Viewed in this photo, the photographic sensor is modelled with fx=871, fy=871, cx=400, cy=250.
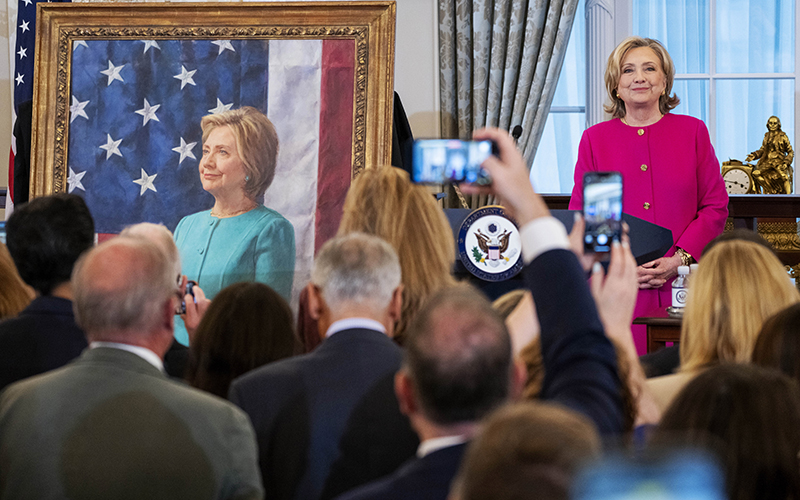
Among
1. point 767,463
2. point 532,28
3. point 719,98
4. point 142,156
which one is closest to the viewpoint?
point 767,463

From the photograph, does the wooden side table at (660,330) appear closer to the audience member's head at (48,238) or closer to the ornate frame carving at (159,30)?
the ornate frame carving at (159,30)

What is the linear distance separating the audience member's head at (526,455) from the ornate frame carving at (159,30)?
3.13 meters

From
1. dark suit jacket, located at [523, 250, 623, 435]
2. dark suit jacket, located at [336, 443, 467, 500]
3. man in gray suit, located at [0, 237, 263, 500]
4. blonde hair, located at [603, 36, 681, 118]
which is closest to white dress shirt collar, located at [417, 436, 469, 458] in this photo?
dark suit jacket, located at [336, 443, 467, 500]

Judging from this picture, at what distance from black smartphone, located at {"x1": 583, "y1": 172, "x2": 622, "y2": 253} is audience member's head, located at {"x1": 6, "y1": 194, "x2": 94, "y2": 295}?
131cm

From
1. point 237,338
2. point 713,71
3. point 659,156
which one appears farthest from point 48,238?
point 713,71

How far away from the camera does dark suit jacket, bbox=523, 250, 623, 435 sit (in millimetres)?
1205

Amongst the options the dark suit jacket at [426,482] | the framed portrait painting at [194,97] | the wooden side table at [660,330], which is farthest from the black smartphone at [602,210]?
the framed portrait painting at [194,97]

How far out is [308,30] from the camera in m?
3.84

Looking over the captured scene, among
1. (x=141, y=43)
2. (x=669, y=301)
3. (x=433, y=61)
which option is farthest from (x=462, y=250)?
(x=433, y=61)

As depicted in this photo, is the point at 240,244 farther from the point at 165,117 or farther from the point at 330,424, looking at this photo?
the point at 330,424

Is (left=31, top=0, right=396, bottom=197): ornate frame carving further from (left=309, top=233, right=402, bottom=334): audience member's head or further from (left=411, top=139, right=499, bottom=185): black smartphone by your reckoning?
(left=411, top=139, right=499, bottom=185): black smartphone

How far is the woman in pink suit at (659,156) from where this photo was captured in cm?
364

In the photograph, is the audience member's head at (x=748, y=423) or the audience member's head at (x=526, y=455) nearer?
the audience member's head at (x=526, y=455)

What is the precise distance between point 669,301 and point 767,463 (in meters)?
2.42
